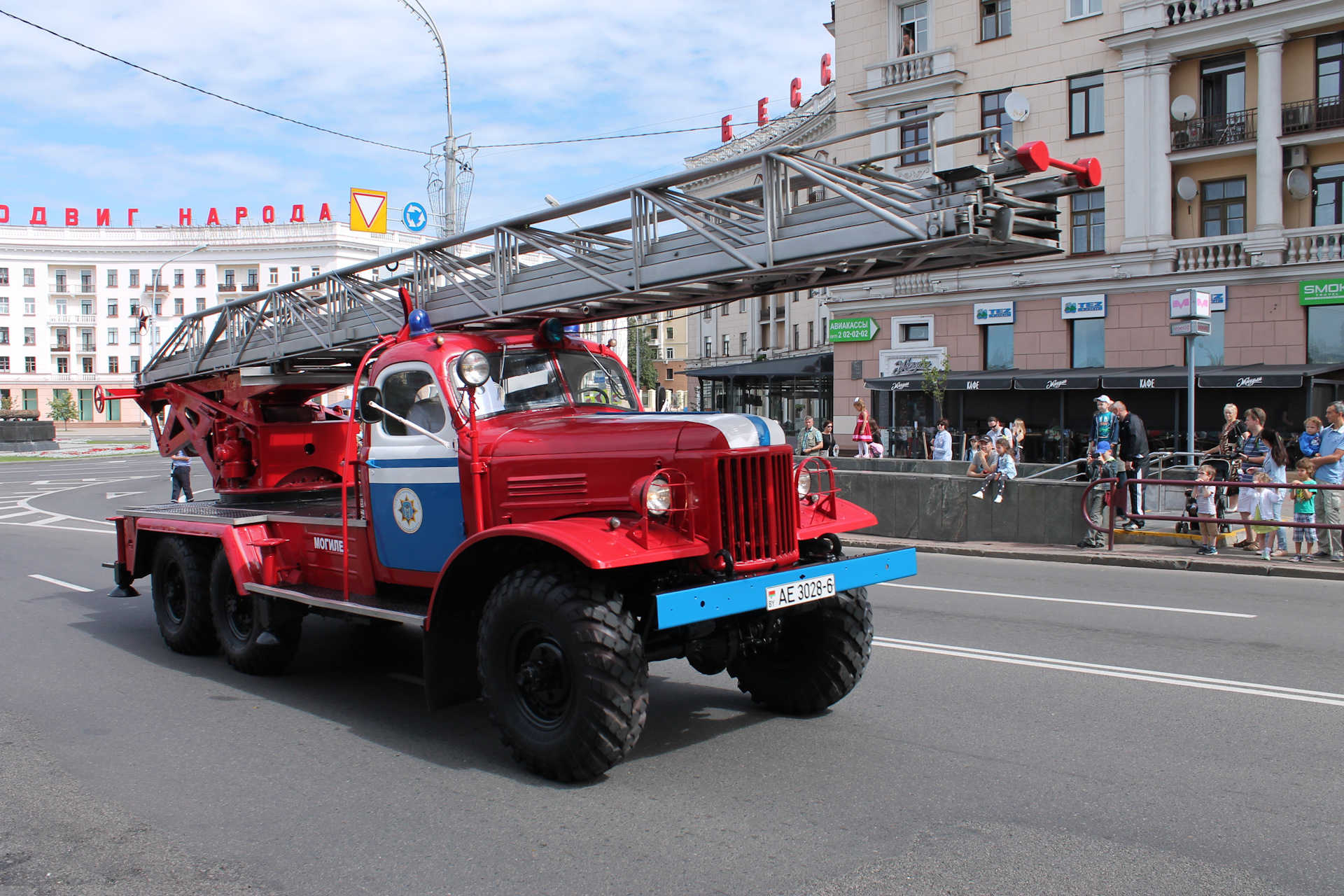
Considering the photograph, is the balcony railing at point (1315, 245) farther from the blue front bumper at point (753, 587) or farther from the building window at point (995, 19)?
the blue front bumper at point (753, 587)

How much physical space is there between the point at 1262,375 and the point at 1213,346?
7.64 feet

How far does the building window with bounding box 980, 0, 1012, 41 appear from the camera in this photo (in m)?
29.9

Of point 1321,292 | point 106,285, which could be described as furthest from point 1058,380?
point 106,285

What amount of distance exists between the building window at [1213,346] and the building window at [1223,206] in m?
2.34

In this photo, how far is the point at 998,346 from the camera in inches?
1222

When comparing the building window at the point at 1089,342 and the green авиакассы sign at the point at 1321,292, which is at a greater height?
the green авиакассы sign at the point at 1321,292

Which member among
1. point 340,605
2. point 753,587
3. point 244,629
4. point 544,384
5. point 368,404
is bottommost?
point 244,629

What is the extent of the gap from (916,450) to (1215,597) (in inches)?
820

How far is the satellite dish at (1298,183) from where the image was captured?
2622 cm

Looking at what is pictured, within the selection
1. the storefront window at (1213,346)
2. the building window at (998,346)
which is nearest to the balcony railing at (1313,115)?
the storefront window at (1213,346)

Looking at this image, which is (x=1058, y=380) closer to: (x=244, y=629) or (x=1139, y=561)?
(x=1139, y=561)

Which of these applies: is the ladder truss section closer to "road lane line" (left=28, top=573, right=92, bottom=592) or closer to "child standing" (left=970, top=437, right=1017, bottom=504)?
"road lane line" (left=28, top=573, right=92, bottom=592)

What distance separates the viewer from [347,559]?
6805 mm

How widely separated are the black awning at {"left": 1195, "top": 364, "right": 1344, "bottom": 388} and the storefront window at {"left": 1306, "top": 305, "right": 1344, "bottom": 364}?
0.85 metres
